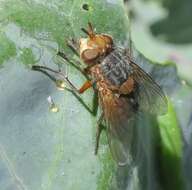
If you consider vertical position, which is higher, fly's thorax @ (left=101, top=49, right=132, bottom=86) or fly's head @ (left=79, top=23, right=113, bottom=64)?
fly's head @ (left=79, top=23, right=113, bottom=64)

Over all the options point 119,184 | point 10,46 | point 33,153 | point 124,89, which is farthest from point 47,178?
point 124,89

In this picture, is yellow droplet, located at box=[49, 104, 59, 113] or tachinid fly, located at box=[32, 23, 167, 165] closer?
yellow droplet, located at box=[49, 104, 59, 113]

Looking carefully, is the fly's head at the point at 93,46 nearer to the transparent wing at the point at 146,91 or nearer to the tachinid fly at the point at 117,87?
the tachinid fly at the point at 117,87

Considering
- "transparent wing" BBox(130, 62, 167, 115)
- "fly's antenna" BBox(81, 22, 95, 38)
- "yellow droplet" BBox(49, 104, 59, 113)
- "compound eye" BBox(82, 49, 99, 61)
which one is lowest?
"transparent wing" BBox(130, 62, 167, 115)

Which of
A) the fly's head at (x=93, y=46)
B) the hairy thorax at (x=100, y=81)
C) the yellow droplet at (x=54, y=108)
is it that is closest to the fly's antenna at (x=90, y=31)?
the fly's head at (x=93, y=46)

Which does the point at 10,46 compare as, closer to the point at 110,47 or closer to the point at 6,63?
the point at 6,63

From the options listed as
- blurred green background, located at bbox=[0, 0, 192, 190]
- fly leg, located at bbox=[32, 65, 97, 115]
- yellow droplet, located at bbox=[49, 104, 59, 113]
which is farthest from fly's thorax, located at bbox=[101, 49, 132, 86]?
yellow droplet, located at bbox=[49, 104, 59, 113]

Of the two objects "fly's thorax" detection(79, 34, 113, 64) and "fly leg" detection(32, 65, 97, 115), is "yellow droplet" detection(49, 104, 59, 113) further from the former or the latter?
"fly's thorax" detection(79, 34, 113, 64)
